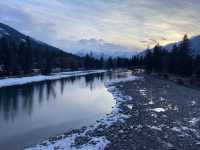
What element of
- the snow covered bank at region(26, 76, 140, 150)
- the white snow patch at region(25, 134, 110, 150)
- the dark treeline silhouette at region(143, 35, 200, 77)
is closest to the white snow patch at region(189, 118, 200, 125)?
the snow covered bank at region(26, 76, 140, 150)

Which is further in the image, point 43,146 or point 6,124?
point 6,124

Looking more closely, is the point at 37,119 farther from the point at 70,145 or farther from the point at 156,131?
the point at 156,131

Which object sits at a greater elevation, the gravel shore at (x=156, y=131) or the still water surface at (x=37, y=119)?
the gravel shore at (x=156, y=131)

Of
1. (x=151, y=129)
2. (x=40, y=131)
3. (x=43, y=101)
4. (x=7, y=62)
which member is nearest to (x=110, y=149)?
(x=151, y=129)

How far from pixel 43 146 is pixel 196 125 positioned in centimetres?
1423

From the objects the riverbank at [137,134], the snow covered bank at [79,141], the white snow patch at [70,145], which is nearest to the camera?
the white snow patch at [70,145]

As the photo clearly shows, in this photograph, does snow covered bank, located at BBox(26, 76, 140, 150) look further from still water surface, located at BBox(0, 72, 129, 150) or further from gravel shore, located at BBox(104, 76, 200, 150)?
still water surface, located at BBox(0, 72, 129, 150)

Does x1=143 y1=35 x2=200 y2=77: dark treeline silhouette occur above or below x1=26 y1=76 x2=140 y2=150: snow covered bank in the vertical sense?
above

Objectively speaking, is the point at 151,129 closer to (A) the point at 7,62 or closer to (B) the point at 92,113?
(B) the point at 92,113

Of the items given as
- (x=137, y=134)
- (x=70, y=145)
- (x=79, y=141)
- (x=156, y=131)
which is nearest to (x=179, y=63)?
(x=156, y=131)

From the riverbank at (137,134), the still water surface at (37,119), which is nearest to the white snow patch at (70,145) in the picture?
the riverbank at (137,134)

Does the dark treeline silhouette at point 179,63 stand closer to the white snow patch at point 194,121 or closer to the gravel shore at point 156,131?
the gravel shore at point 156,131

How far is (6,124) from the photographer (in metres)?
29.3

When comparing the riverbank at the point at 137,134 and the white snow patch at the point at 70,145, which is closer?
the white snow patch at the point at 70,145
